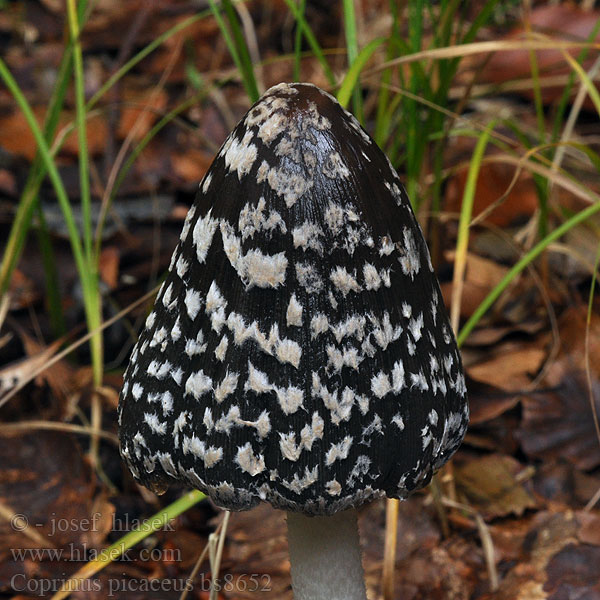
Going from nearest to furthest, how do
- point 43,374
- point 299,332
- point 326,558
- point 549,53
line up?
point 299,332
point 326,558
point 43,374
point 549,53

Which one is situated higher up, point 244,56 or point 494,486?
point 244,56

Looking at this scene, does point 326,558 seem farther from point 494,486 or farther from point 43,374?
point 43,374

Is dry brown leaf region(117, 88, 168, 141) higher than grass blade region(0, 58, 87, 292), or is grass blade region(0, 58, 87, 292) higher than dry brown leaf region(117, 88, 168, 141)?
dry brown leaf region(117, 88, 168, 141)

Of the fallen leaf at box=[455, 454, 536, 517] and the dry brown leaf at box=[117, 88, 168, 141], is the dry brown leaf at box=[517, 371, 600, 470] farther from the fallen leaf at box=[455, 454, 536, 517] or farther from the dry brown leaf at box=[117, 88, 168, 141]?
the dry brown leaf at box=[117, 88, 168, 141]

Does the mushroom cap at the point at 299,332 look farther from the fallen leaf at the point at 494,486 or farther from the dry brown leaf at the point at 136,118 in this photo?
the dry brown leaf at the point at 136,118

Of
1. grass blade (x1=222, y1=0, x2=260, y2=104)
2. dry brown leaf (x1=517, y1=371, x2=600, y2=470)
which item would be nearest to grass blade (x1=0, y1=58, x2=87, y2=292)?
grass blade (x1=222, y1=0, x2=260, y2=104)

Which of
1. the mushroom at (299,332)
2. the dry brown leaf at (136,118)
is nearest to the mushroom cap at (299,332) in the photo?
the mushroom at (299,332)

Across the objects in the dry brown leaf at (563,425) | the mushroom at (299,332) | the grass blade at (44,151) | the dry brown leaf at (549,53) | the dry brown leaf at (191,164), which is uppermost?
the dry brown leaf at (549,53)

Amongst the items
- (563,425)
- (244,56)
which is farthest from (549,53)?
(244,56)
